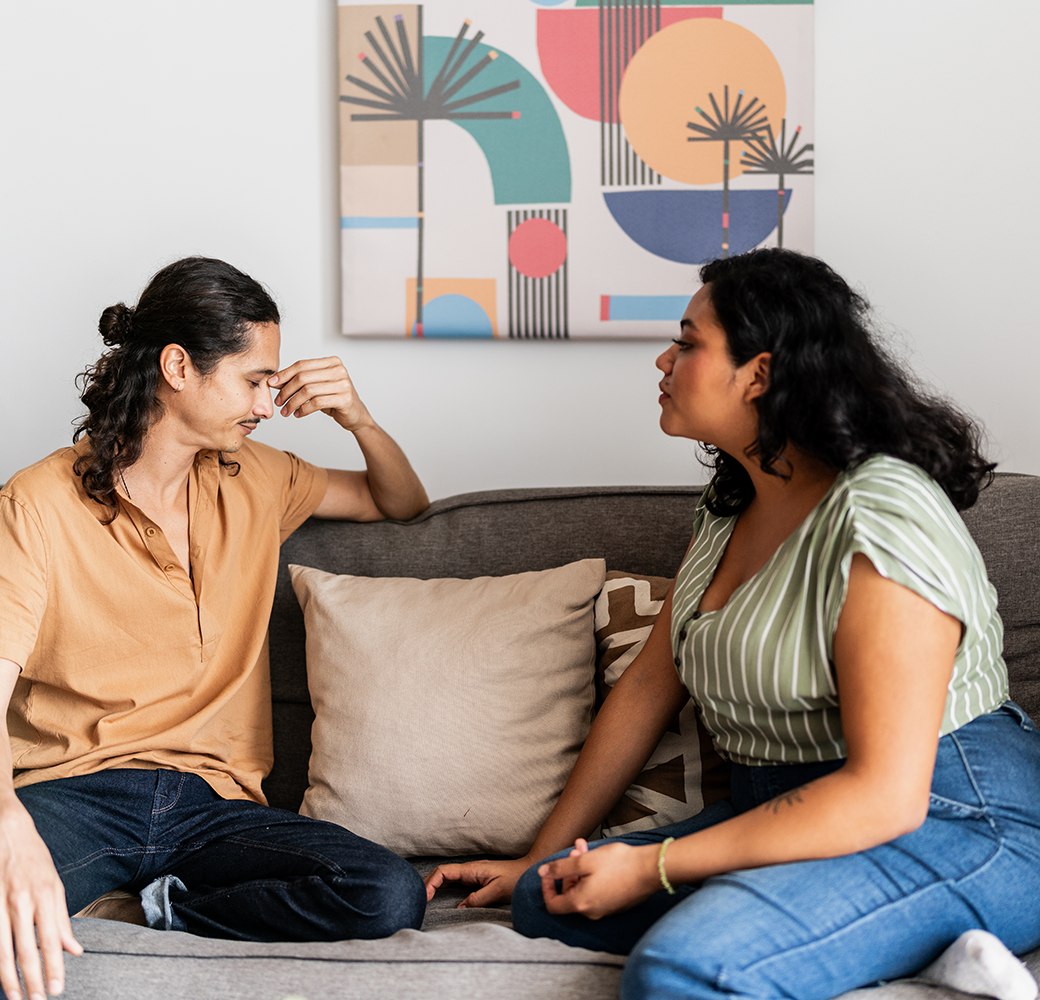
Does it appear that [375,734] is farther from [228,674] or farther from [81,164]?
[81,164]

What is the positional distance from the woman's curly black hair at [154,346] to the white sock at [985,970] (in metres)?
1.23

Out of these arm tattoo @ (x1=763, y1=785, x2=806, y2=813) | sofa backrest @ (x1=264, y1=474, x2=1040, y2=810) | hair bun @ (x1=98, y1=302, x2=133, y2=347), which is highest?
hair bun @ (x1=98, y1=302, x2=133, y2=347)

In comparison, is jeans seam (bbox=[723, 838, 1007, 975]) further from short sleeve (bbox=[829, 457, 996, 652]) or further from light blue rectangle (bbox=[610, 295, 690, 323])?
light blue rectangle (bbox=[610, 295, 690, 323])

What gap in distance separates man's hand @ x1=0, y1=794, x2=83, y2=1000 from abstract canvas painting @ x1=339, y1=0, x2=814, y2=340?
121cm

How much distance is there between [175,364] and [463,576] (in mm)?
601

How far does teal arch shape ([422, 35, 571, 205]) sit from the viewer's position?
180 cm

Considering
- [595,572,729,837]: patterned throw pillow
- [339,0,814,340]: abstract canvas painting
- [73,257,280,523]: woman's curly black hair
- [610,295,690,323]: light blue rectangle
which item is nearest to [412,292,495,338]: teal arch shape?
[339,0,814,340]: abstract canvas painting

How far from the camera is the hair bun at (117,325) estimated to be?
145 centimetres

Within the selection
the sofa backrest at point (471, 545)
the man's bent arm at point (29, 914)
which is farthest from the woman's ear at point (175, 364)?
the man's bent arm at point (29, 914)

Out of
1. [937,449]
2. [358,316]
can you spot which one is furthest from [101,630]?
[937,449]

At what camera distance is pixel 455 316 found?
1856 millimetres

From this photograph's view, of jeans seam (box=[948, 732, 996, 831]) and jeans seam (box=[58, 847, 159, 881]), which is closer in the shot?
jeans seam (box=[948, 732, 996, 831])

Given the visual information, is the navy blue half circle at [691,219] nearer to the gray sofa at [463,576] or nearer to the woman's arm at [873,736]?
the gray sofa at [463,576]

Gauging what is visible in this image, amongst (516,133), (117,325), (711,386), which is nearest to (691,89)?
(516,133)
